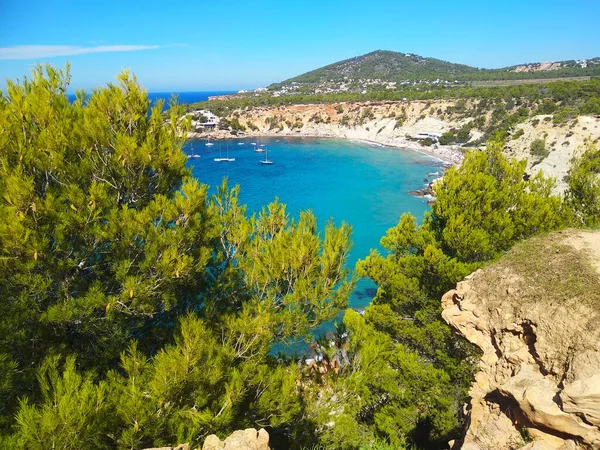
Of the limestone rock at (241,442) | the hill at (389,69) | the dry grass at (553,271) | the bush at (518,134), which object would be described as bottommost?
the limestone rock at (241,442)

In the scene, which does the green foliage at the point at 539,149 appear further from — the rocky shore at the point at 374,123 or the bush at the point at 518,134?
the bush at the point at 518,134

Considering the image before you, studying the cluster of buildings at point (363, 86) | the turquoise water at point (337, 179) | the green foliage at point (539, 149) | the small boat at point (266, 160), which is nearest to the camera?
the green foliage at point (539, 149)

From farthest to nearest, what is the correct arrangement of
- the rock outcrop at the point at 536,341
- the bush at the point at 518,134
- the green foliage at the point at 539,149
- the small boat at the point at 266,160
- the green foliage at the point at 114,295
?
the small boat at the point at 266,160 < the bush at the point at 518,134 < the green foliage at the point at 539,149 < the rock outcrop at the point at 536,341 < the green foliage at the point at 114,295

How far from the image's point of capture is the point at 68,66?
513cm

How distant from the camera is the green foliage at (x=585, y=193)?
32.8ft

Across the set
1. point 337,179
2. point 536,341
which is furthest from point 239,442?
point 337,179

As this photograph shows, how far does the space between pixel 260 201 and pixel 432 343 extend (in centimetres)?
3296

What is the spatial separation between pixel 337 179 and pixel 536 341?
155ft

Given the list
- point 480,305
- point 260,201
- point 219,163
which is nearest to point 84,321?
point 480,305

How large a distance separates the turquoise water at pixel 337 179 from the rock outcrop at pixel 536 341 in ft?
51.1

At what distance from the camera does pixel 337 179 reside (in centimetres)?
5216

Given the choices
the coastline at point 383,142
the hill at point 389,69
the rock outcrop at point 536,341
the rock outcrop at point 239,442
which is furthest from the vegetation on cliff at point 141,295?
the hill at point 389,69

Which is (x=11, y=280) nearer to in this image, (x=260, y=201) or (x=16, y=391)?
(x=16, y=391)

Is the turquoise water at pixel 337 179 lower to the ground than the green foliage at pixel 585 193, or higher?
lower
